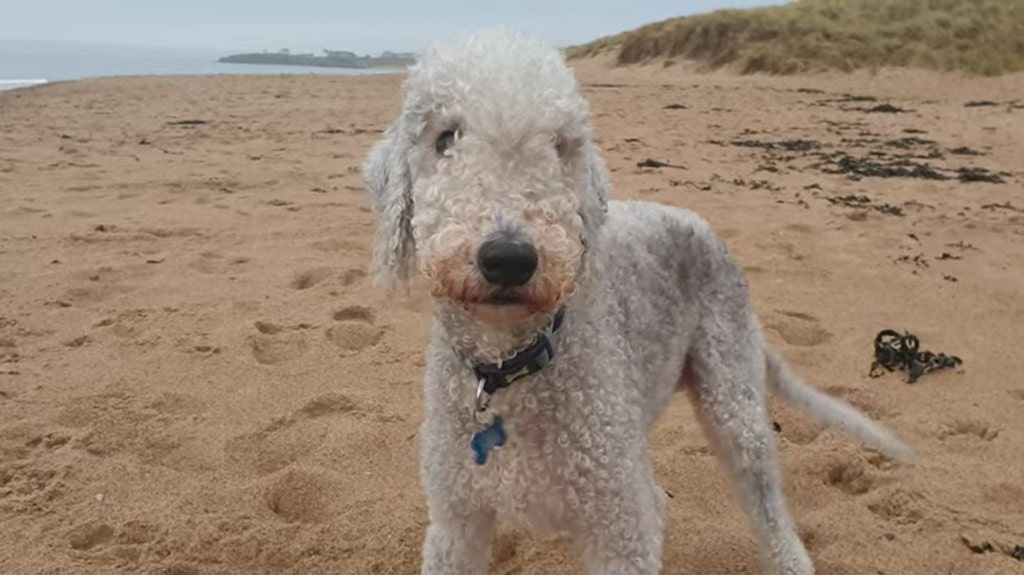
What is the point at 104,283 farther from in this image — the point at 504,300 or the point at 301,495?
the point at 504,300

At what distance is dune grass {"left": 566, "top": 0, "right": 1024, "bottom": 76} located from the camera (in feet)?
68.6

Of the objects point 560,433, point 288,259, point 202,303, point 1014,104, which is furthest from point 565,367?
point 1014,104

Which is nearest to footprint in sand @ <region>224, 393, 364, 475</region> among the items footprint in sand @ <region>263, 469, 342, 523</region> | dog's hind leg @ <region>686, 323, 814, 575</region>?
footprint in sand @ <region>263, 469, 342, 523</region>

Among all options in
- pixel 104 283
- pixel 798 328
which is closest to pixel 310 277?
pixel 104 283

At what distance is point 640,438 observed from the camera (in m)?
2.58

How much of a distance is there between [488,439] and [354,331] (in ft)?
8.68

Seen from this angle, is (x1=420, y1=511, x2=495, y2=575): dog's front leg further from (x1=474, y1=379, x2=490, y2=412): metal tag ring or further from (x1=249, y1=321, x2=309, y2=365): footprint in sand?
(x1=249, y1=321, x2=309, y2=365): footprint in sand

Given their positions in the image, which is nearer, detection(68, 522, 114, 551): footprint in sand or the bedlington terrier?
the bedlington terrier

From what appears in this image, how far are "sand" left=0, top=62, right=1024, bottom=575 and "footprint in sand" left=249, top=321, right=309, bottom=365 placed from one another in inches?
0.7

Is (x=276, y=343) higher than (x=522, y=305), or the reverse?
(x=522, y=305)

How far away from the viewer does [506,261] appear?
72.9 inches

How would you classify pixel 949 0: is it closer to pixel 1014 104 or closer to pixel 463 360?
pixel 1014 104

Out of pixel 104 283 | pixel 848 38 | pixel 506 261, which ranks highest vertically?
pixel 848 38

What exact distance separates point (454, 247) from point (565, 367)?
1.95 feet
